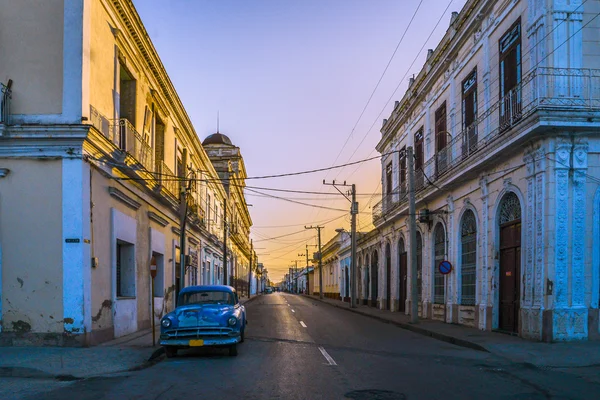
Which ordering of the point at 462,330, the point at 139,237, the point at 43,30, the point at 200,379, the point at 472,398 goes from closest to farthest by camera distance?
the point at 472,398 → the point at 200,379 → the point at 43,30 → the point at 462,330 → the point at 139,237

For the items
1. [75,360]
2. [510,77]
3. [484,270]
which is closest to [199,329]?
[75,360]

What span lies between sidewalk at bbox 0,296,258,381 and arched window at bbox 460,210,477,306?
11.1 meters

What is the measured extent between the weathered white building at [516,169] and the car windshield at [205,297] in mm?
7558

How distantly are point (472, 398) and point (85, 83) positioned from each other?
11.0 m

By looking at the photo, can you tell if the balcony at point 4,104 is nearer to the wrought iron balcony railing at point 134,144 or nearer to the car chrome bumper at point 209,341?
the wrought iron balcony railing at point 134,144

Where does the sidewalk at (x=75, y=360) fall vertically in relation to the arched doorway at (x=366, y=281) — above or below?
above

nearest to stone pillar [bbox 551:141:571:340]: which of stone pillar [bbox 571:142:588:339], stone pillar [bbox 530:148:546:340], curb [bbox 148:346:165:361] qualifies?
stone pillar [bbox 571:142:588:339]

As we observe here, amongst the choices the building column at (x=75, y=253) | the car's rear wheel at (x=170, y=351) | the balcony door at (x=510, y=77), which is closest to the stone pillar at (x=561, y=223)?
the balcony door at (x=510, y=77)

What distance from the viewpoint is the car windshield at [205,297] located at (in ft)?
45.9

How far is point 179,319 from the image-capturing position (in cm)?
1230

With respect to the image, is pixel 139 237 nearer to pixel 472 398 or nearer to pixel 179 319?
pixel 179 319

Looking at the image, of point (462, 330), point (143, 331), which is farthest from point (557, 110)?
point (143, 331)

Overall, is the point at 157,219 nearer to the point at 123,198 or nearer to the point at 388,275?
the point at 123,198

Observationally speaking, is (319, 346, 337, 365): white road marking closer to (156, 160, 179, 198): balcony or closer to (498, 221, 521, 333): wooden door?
(498, 221, 521, 333): wooden door
